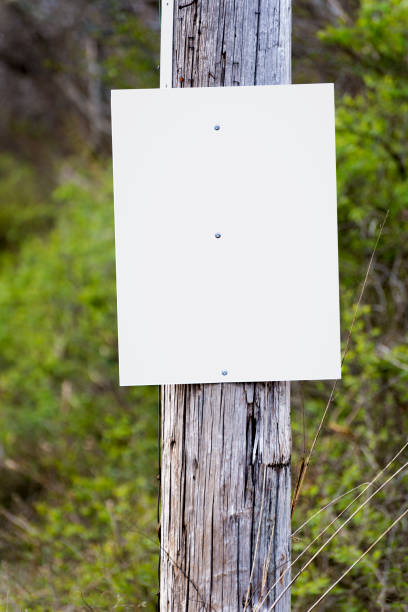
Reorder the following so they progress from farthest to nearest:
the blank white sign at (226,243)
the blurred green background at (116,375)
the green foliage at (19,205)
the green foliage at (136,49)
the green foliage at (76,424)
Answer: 1. the green foliage at (19,205)
2. the green foliage at (136,49)
3. the green foliage at (76,424)
4. the blurred green background at (116,375)
5. the blank white sign at (226,243)

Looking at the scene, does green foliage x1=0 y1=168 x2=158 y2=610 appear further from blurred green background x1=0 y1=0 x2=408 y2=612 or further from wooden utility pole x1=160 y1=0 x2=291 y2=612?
wooden utility pole x1=160 y1=0 x2=291 y2=612

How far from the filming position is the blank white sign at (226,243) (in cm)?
184

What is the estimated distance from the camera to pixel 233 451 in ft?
6.06

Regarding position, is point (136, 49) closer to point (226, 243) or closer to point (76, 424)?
point (76, 424)

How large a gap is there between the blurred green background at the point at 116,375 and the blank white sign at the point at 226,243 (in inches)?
29.5

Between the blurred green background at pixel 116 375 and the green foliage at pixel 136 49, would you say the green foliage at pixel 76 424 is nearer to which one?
the blurred green background at pixel 116 375

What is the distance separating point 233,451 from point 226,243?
564 mm

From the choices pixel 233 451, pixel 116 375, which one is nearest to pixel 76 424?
pixel 116 375

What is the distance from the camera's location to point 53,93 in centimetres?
1125

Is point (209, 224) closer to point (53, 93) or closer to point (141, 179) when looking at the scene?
point (141, 179)

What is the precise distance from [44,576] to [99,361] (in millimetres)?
2840

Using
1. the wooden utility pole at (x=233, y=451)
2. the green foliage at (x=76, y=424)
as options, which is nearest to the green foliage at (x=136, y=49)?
the green foliage at (x=76, y=424)

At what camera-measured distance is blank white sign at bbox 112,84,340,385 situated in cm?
184

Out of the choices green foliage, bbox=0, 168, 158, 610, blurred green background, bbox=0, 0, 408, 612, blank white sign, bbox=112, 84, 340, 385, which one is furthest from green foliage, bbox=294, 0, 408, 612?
blank white sign, bbox=112, 84, 340, 385
